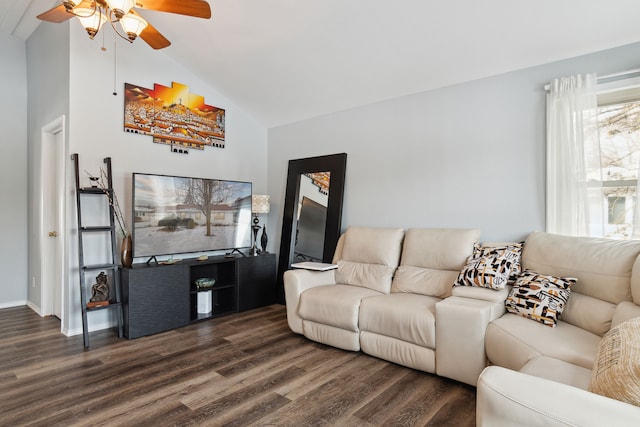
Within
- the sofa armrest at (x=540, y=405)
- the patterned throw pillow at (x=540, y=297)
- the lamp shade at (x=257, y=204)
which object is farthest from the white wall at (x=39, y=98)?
the patterned throw pillow at (x=540, y=297)

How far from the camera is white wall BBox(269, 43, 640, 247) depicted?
9.50 ft

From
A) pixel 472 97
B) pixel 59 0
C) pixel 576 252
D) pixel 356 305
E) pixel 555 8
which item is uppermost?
pixel 59 0

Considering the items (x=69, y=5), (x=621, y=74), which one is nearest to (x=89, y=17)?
(x=69, y=5)

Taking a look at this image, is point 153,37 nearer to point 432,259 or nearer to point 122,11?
point 122,11

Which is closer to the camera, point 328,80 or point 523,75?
point 523,75

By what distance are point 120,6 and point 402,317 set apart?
2.68m

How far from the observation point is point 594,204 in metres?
2.61

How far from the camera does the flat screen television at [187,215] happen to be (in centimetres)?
349

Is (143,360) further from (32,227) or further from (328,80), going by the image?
(328,80)

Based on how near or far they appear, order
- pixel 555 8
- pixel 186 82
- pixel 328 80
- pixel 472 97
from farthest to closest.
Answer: pixel 186 82 → pixel 328 80 → pixel 472 97 → pixel 555 8

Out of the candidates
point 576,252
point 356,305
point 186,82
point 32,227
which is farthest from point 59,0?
point 576,252

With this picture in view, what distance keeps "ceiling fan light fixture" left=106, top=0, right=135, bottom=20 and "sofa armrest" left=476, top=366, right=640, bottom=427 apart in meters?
2.53

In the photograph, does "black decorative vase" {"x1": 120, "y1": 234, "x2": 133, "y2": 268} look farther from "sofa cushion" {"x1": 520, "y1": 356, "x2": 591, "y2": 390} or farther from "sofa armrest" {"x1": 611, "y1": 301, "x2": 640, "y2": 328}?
"sofa armrest" {"x1": 611, "y1": 301, "x2": 640, "y2": 328}

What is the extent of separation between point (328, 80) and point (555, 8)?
2.05 metres
